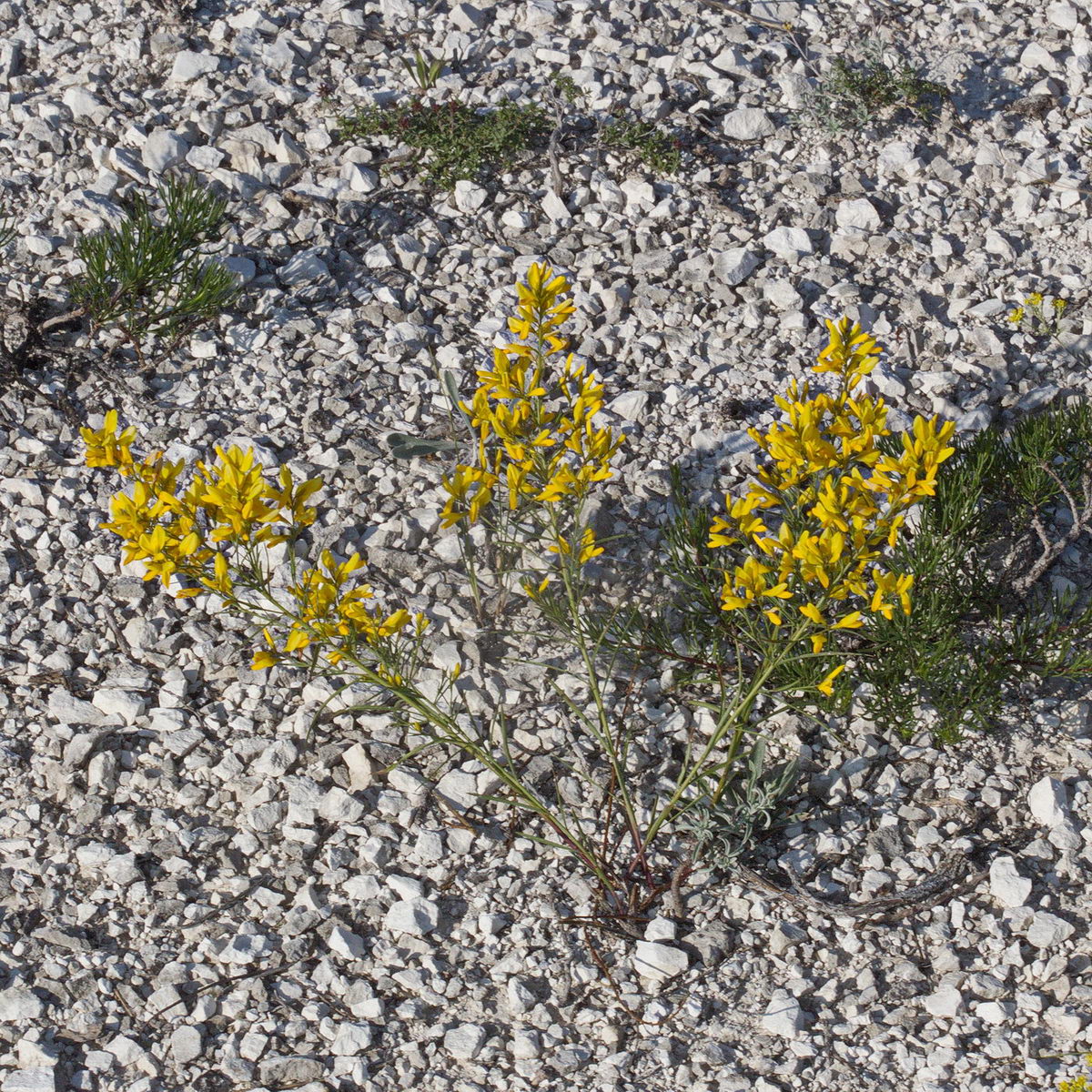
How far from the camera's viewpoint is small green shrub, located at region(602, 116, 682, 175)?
4641mm

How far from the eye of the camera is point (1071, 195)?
460cm

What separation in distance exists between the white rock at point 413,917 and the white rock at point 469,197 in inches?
105

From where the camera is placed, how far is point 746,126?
15.8 feet

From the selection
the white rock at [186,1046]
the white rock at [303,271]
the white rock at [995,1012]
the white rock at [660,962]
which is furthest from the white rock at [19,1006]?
the white rock at [303,271]

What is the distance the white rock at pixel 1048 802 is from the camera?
10.4 feet

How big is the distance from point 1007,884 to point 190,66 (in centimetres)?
425

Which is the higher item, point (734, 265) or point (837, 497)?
point (837, 497)

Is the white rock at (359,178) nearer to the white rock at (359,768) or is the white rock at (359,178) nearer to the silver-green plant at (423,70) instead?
the silver-green plant at (423,70)

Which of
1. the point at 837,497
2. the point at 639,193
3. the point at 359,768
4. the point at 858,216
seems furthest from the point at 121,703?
the point at 858,216

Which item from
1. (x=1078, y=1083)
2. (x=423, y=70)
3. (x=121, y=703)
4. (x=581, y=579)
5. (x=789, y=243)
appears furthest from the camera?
(x=423, y=70)

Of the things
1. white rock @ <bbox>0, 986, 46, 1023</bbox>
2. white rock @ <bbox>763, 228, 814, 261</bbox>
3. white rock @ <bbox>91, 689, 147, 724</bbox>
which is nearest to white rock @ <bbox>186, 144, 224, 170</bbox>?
white rock @ <bbox>763, 228, 814, 261</bbox>

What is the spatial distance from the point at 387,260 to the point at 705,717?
2.10m

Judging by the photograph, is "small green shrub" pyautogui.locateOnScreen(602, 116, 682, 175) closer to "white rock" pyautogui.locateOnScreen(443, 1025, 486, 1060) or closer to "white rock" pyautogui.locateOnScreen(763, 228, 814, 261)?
"white rock" pyautogui.locateOnScreen(763, 228, 814, 261)

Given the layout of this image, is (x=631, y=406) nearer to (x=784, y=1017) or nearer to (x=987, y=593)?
(x=987, y=593)
